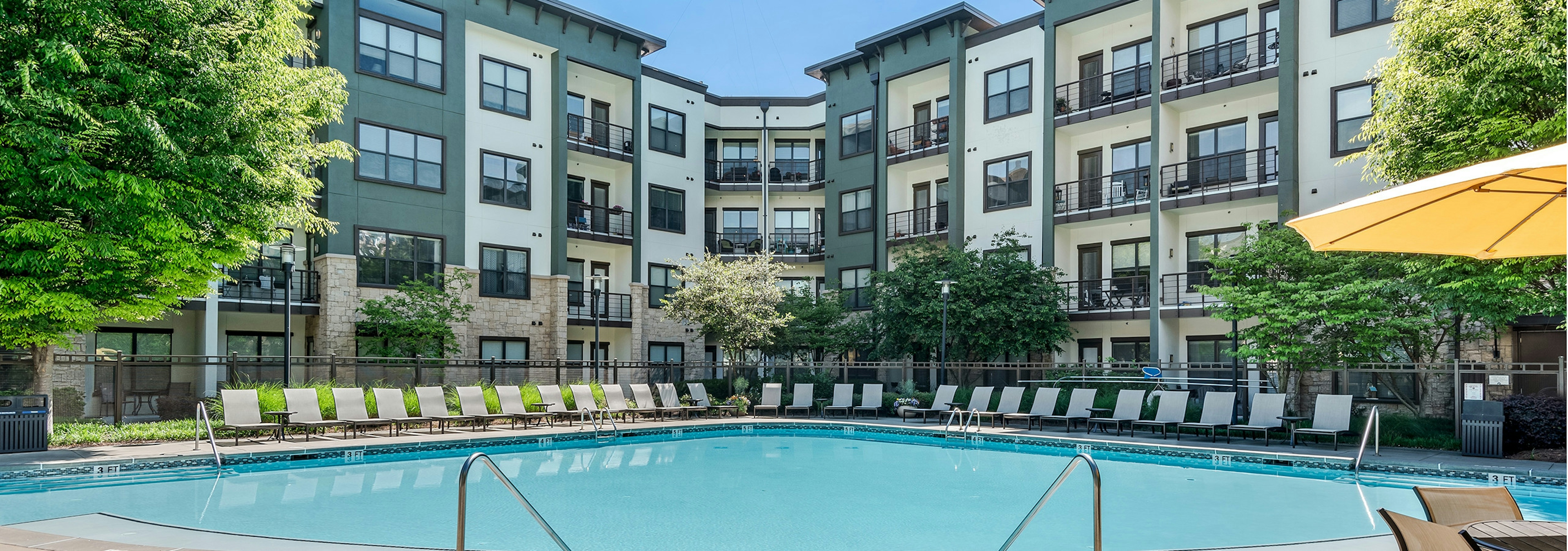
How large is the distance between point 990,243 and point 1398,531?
22.0 metres

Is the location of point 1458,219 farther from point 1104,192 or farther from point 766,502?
point 1104,192

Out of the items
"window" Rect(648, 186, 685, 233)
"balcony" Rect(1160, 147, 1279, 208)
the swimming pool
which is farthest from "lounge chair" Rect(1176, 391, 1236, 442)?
"window" Rect(648, 186, 685, 233)

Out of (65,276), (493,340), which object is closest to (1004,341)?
(493,340)

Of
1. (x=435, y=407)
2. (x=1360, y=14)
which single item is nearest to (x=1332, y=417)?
(x=1360, y=14)

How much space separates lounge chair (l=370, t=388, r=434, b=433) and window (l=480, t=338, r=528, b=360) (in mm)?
9465

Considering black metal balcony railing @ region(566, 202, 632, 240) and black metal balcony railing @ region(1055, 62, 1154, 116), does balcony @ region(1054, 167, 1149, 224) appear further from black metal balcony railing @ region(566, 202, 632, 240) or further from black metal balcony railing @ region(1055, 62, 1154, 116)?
black metal balcony railing @ region(566, 202, 632, 240)

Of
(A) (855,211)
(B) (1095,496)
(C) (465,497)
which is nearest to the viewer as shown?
(B) (1095,496)

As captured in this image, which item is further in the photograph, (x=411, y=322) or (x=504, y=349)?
(x=504, y=349)

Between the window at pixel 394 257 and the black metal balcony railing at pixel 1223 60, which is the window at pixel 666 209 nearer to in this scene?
the window at pixel 394 257

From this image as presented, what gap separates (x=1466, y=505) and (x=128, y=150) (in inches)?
529

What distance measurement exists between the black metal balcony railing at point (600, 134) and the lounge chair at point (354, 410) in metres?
13.4

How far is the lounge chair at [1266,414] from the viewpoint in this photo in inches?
605

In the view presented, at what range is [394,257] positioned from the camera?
24062mm

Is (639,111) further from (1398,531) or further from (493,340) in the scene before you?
(1398,531)
